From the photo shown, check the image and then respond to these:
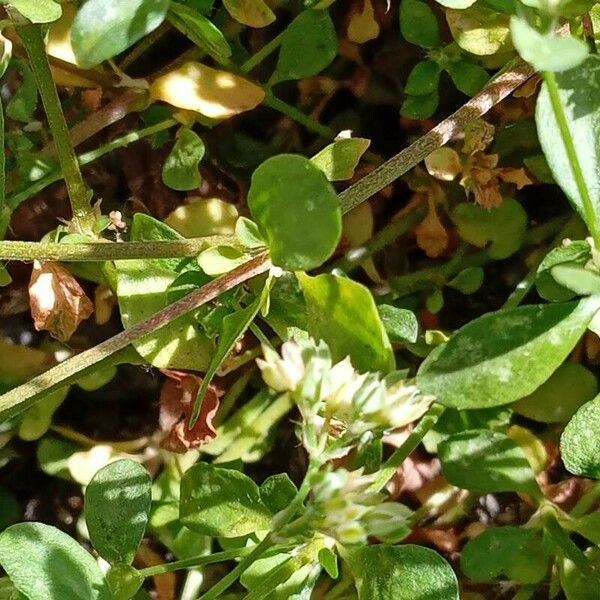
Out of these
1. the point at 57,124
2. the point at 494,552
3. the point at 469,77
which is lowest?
the point at 494,552

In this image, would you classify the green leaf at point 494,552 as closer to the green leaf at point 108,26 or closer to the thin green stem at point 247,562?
the thin green stem at point 247,562

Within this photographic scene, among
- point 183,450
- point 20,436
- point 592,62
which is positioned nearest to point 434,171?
point 592,62

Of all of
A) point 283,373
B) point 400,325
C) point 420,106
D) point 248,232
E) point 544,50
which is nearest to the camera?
point 544,50

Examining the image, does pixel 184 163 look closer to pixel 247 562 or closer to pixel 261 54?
pixel 261 54

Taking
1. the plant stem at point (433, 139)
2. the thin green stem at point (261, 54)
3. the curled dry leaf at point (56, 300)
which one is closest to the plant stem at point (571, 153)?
the plant stem at point (433, 139)

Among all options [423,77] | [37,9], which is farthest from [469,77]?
[37,9]

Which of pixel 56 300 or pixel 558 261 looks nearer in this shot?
pixel 558 261
